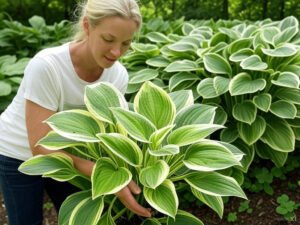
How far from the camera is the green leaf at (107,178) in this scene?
1479 millimetres

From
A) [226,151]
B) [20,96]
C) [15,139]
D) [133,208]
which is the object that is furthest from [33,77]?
[226,151]

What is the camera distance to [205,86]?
9.66 ft

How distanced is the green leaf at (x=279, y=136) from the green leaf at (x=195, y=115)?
1164mm

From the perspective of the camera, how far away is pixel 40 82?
1.67 meters

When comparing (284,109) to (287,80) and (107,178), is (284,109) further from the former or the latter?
(107,178)

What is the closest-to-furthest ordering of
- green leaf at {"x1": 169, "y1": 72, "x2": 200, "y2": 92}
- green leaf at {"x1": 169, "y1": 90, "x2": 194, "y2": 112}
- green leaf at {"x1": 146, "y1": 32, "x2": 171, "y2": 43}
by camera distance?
green leaf at {"x1": 169, "y1": 90, "x2": 194, "y2": 112} → green leaf at {"x1": 169, "y1": 72, "x2": 200, "y2": 92} → green leaf at {"x1": 146, "y1": 32, "x2": 171, "y2": 43}

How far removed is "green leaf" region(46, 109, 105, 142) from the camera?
61.4 inches

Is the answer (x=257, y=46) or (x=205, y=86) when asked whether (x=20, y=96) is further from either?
(x=257, y=46)

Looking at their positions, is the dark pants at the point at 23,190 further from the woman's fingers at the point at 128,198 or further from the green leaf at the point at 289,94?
the green leaf at the point at 289,94

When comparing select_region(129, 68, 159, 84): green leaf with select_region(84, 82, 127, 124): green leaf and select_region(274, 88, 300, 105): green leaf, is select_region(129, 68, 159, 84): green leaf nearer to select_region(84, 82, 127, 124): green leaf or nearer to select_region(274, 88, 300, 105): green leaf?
select_region(274, 88, 300, 105): green leaf

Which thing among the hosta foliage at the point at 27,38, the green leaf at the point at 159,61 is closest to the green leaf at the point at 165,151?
the green leaf at the point at 159,61

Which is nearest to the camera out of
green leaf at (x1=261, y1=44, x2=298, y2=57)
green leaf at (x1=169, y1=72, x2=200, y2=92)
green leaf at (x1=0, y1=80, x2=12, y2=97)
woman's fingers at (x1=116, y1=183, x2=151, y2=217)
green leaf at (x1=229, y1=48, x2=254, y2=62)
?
woman's fingers at (x1=116, y1=183, x2=151, y2=217)

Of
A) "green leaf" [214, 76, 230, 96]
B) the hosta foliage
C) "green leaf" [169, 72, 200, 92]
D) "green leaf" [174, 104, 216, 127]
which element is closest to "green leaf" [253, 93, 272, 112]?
"green leaf" [214, 76, 230, 96]

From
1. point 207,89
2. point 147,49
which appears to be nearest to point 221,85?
point 207,89
